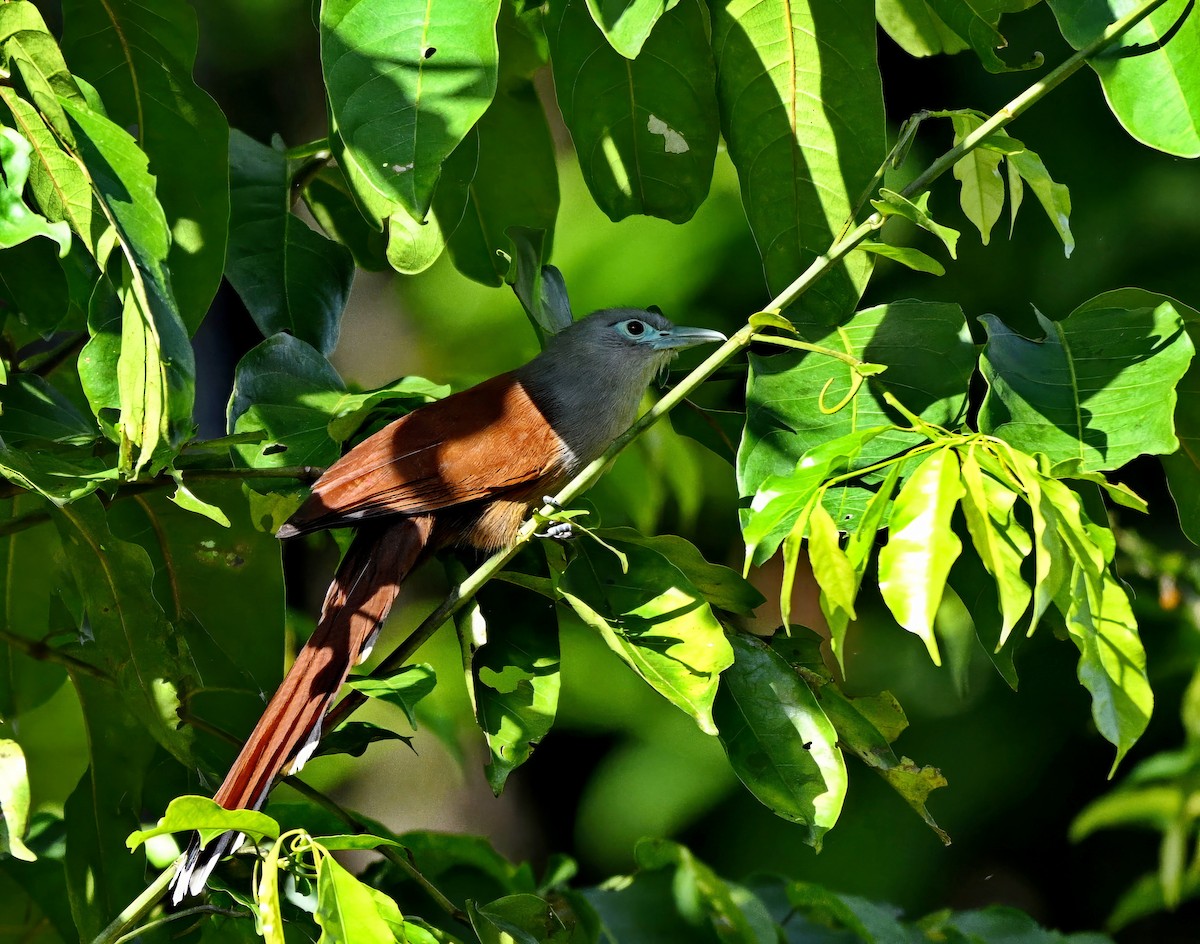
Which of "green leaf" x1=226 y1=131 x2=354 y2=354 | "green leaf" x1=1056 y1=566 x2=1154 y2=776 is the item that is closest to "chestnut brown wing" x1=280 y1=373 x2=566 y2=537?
"green leaf" x1=226 y1=131 x2=354 y2=354

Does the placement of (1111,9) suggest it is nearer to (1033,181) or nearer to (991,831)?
(1033,181)

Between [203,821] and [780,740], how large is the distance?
0.75 m

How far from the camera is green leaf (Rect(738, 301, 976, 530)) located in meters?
1.57

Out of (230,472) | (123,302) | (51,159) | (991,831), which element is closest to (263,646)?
(230,472)

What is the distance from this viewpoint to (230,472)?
1.66 metres

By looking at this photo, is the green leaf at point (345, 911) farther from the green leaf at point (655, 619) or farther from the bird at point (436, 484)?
the green leaf at point (655, 619)

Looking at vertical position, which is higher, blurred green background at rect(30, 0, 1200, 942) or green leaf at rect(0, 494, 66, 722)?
green leaf at rect(0, 494, 66, 722)

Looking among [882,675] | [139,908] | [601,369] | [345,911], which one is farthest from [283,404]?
[882,675]

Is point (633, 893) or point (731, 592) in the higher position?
point (731, 592)

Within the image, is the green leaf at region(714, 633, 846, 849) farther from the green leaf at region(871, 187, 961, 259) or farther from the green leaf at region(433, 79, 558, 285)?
the green leaf at region(433, 79, 558, 285)

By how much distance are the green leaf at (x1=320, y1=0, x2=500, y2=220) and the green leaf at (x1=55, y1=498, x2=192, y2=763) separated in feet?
1.81

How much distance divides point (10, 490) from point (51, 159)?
1.53 ft

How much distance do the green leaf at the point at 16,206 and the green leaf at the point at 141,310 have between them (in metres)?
0.06

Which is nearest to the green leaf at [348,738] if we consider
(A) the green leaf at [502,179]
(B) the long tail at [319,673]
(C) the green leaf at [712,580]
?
(B) the long tail at [319,673]
